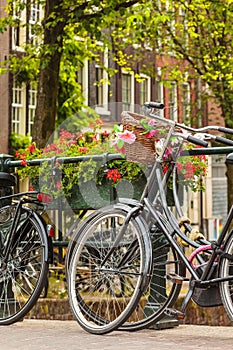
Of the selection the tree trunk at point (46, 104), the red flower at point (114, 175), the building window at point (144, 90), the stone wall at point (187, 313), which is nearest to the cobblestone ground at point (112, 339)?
the red flower at point (114, 175)

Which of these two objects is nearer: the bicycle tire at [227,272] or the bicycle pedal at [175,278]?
the bicycle tire at [227,272]

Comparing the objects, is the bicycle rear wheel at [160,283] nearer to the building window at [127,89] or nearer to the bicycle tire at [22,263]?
the bicycle tire at [22,263]

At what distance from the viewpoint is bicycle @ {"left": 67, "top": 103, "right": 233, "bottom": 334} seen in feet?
17.6

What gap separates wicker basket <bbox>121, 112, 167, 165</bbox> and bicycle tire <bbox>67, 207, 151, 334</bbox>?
1.05ft

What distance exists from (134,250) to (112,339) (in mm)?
508

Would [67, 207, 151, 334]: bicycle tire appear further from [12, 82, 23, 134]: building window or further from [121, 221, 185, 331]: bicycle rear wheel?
[12, 82, 23, 134]: building window

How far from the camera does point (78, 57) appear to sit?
2005 centimetres

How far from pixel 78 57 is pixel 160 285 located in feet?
47.2

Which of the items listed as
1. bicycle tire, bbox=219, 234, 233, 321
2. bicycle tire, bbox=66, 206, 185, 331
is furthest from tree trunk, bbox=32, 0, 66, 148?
bicycle tire, bbox=219, 234, 233, 321

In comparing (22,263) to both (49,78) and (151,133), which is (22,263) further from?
(49,78)

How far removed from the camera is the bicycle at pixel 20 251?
606 centimetres

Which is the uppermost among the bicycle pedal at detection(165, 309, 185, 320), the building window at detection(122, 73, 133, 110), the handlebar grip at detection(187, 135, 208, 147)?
the building window at detection(122, 73, 133, 110)

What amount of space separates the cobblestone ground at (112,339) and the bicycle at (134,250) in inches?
4.0

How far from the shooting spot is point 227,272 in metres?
5.04
